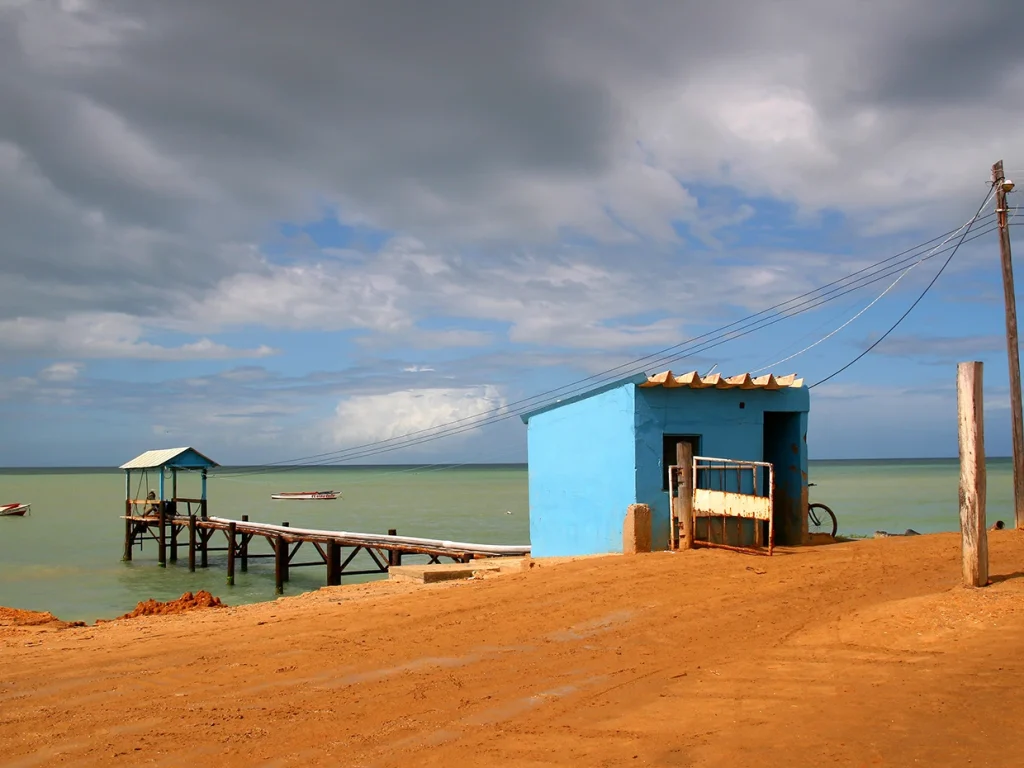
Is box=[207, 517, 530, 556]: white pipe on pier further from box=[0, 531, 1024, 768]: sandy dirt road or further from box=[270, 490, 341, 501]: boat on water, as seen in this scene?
box=[270, 490, 341, 501]: boat on water

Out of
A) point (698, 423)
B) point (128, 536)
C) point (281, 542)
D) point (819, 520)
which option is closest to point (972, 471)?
point (698, 423)

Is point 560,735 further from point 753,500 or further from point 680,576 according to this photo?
point 753,500

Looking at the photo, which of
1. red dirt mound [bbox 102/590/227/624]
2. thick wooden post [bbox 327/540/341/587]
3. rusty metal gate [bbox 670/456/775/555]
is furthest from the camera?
thick wooden post [bbox 327/540/341/587]

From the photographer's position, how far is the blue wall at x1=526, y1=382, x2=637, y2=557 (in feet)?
53.5

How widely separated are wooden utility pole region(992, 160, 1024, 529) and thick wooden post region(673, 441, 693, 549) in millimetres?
8052

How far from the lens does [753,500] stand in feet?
46.4

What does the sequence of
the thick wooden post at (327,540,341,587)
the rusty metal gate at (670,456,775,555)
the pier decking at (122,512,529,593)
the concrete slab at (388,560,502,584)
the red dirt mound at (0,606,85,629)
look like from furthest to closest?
the thick wooden post at (327,540,341,587) → the pier decking at (122,512,529,593) → the concrete slab at (388,560,502,584) → the rusty metal gate at (670,456,775,555) → the red dirt mound at (0,606,85,629)

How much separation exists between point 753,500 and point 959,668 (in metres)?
6.98

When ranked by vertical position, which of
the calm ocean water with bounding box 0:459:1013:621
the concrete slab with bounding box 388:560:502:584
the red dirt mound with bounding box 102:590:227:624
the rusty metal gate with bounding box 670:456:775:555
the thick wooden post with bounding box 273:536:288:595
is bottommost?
A: the calm ocean water with bounding box 0:459:1013:621

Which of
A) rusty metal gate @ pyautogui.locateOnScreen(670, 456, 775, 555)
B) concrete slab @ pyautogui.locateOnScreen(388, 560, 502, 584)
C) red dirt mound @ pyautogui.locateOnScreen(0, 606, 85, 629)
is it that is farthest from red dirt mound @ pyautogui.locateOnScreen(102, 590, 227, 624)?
rusty metal gate @ pyautogui.locateOnScreen(670, 456, 775, 555)

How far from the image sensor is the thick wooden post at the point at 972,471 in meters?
9.69

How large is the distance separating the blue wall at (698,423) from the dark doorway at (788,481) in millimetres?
256

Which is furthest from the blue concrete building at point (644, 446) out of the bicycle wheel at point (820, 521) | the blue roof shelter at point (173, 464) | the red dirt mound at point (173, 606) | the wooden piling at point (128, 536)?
the wooden piling at point (128, 536)

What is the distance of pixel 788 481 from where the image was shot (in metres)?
18.5
